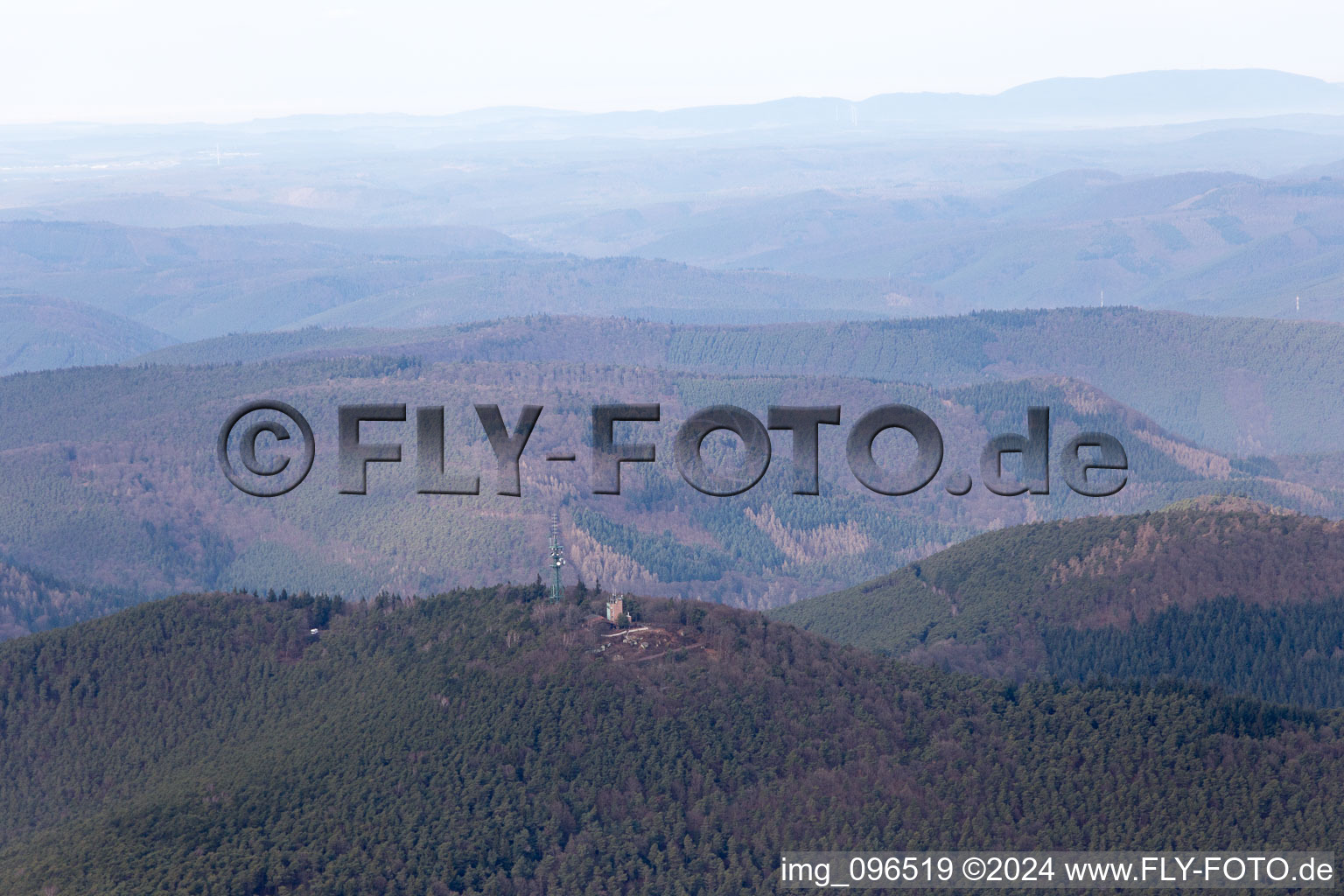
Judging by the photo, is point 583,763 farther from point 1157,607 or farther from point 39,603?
point 39,603

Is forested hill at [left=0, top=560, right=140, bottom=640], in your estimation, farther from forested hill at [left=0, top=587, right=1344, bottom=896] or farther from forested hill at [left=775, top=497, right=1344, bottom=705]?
forested hill at [left=775, top=497, right=1344, bottom=705]


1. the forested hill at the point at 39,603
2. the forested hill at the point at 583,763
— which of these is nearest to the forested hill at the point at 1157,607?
the forested hill at the point at 583,763

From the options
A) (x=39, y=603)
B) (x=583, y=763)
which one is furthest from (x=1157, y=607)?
(x=39, y=603)

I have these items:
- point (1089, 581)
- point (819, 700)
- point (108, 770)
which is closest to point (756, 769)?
point (819, 700)

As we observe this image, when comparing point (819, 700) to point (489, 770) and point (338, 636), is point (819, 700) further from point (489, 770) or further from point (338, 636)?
point (338, 636)

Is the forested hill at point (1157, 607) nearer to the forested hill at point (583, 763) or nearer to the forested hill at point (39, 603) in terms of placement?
the forested hill at point (583, 763)

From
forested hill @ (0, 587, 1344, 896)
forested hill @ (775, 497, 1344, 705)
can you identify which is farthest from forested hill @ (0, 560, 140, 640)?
forested hill @ (775, 497, 1344, 705)
